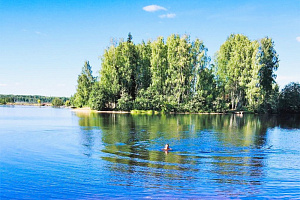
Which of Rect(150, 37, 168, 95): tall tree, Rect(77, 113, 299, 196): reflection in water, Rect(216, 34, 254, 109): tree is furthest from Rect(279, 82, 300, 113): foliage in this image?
Rect(77, 113, 299, 196): reflection in water

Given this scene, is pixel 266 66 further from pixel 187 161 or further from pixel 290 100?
pixel 187 161

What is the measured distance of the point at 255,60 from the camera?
81.0 metres

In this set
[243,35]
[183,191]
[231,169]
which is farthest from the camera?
[243,35]

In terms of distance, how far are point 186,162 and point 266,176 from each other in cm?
505

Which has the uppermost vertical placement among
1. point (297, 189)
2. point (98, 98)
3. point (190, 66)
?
point (190, 66)

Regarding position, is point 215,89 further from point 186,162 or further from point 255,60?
point 186,162

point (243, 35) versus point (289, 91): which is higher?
point (243, 35)

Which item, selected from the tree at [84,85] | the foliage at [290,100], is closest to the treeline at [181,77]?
the foliage at [290,100]

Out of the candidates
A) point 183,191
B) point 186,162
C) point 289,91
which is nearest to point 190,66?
point 289,91

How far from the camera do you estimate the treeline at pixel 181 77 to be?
3189 inches

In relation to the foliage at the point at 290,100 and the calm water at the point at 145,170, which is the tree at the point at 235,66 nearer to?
the foliage at the point at 290,100

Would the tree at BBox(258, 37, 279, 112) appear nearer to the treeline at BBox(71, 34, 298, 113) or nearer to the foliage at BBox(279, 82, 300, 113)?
the treeline at BBox(71, 34, 298, 113)

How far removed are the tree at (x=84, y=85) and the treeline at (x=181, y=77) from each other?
13.4m

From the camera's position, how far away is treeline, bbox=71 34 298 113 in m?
81.0
